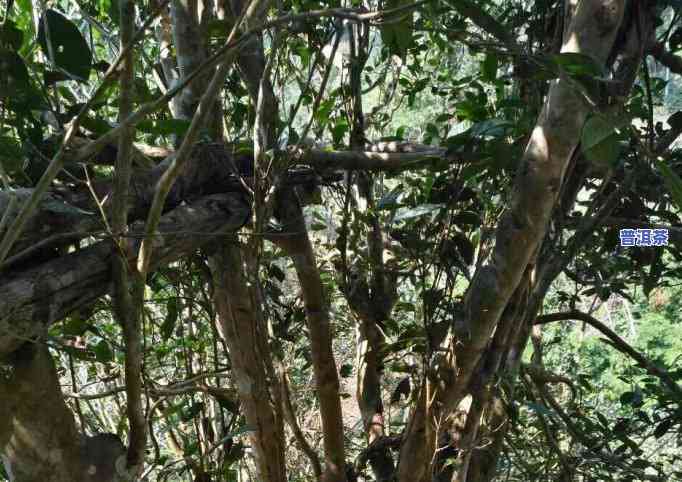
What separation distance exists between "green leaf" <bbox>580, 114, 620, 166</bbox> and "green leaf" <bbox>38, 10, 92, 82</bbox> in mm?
470

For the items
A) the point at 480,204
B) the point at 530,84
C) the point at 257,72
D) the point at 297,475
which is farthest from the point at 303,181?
the point at 297,475

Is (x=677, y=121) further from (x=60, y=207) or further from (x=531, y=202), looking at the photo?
(x=60, y=207)

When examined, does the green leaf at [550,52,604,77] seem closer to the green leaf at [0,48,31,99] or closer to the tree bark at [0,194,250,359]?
the tree bark at [0,194,250,359]

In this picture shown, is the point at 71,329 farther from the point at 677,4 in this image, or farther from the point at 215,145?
the point at 677,4

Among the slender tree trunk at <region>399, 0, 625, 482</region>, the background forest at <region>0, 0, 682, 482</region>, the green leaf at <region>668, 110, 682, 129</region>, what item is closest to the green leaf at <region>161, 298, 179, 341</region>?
the background forest at <region>0, 0, 682, 482</region>

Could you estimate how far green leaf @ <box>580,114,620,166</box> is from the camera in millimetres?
492

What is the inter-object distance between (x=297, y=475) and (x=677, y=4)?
3304 millimetres

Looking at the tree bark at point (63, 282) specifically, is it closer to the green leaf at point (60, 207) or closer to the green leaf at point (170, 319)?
the green leaf at point (60, 207)

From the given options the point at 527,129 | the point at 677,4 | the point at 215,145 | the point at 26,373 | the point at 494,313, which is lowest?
the point at 26,373

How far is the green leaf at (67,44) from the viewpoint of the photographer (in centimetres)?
69

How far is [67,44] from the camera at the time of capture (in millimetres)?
697

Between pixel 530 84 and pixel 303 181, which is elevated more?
pixel 530 84

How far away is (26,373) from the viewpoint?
80 centimetres

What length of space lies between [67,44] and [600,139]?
496 millimetres
